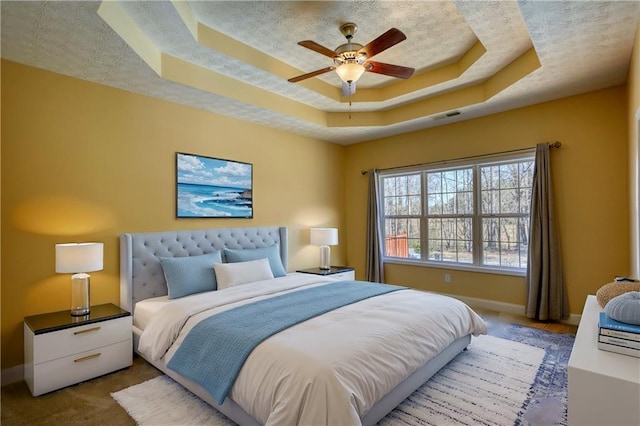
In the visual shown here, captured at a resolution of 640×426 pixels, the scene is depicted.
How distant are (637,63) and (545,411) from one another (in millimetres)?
2690

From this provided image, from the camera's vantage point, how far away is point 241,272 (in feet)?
11.8

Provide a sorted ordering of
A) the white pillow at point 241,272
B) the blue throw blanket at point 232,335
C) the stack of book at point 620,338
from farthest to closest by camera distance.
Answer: the white pillow at point 241,272
the blue throw blanket at point 232,335
the stack of book at point 620,338

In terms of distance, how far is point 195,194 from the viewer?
13.0 ft

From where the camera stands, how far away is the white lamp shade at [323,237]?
5.05 metres

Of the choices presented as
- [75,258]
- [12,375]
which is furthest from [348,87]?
[12,375]

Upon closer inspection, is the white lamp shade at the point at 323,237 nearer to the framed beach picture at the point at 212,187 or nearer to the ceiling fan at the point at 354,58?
the framed beach picture at the point at 212,187

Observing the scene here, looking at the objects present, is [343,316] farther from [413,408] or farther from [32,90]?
[32,90]

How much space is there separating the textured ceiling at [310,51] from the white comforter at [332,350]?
221 centimetres

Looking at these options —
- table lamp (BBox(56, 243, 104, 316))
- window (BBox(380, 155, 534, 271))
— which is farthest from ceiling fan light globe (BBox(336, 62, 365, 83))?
window (BBox(380, 155, 534, 271))

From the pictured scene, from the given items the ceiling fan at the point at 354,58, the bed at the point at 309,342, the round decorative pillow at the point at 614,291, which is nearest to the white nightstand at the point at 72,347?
the bed at the point at 309,342

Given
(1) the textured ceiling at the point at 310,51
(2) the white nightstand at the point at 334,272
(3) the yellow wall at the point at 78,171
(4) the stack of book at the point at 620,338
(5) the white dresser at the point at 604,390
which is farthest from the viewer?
(2) the white nightstand at the point at 334,272

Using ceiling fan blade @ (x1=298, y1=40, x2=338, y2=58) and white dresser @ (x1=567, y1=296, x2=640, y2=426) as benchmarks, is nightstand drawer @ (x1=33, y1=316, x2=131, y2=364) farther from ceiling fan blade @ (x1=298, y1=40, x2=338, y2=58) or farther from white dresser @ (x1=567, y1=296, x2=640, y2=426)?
white dresser @ (x1=567, y1=296, x2=640, y2=426)

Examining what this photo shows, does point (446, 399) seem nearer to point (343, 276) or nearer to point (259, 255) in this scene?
point (259, 255)

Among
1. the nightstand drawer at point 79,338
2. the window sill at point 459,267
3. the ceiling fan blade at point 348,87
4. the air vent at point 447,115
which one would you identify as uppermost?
the air vent at point 447,115
